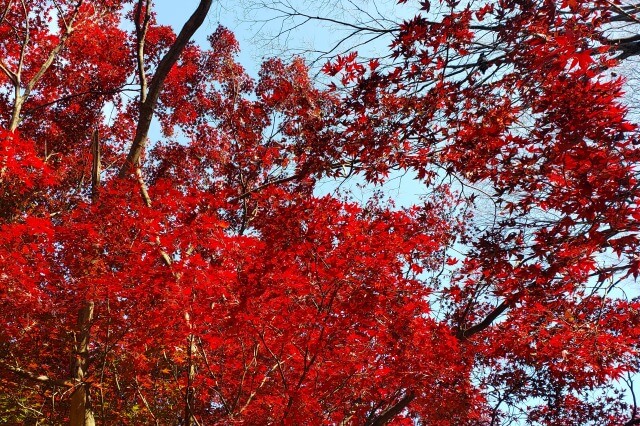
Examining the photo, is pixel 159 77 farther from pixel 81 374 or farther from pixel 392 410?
pixel 392 410

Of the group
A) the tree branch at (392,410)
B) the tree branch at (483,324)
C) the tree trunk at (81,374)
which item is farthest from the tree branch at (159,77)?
the tree branch at (483,324)

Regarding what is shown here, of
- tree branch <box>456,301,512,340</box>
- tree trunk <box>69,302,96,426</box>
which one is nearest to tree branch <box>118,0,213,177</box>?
tree trunk <box>69,302,96,426</box>

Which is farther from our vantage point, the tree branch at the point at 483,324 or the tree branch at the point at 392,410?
the tree branch at the point at 483,324

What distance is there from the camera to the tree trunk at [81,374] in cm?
670

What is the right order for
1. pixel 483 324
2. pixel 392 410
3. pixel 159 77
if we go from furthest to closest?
1. pixel 483 324
2. pixel 392 410
3. pixel 159 77

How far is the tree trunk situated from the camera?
670 cm

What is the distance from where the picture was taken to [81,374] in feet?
22.8

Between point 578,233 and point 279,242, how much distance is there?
3513mm

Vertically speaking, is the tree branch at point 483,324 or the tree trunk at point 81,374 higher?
the tree branch at point 483,324

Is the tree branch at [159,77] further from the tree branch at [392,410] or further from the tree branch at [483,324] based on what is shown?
the tree branch at [483,324]

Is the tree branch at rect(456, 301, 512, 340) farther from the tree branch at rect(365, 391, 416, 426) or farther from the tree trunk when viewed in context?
the tree trunk

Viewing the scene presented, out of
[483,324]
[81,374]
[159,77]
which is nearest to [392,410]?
[483,324]

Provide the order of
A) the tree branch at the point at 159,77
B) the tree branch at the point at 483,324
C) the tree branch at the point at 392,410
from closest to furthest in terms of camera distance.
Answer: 1. the tree branch at the point at 159,77
2. the tree branch at the point at 392,410
3. the tree branch at the point at 483,324

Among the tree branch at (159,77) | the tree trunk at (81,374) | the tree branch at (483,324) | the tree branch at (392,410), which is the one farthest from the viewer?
the tree branch at (483,324)
